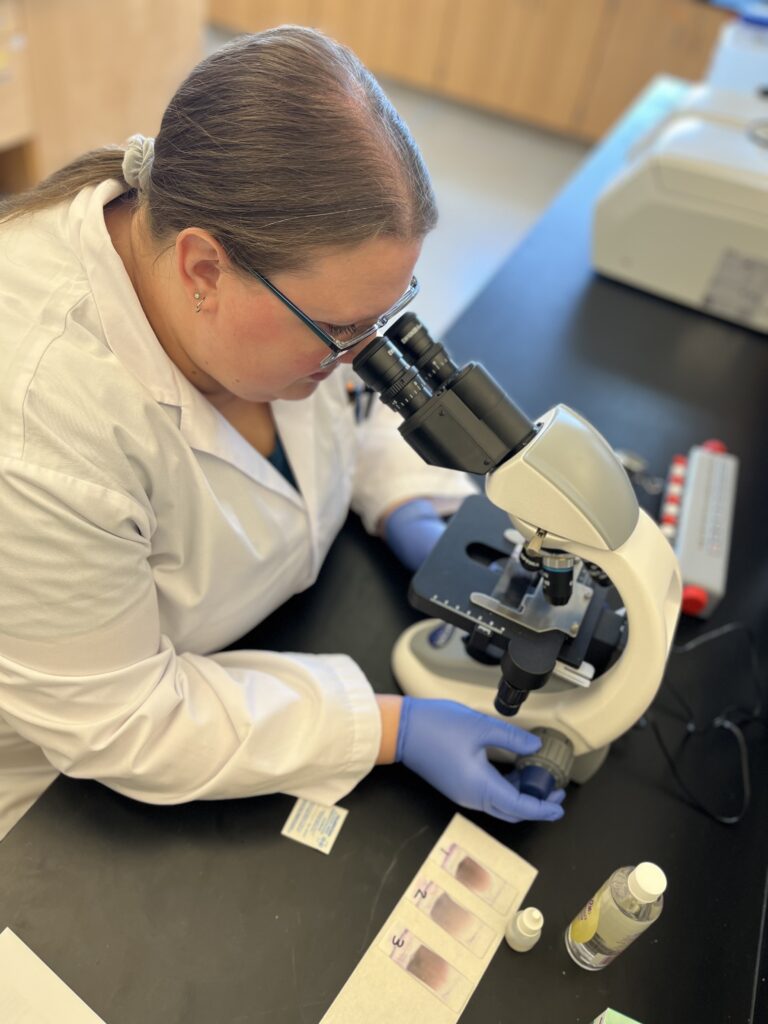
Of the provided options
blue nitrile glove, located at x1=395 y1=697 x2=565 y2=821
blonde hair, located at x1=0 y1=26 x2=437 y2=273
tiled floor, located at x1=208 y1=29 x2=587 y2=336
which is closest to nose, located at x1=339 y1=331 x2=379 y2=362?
blonde hair, located at x1=0 y1=26 x2=437 y2=273

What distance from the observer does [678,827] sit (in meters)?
1.13

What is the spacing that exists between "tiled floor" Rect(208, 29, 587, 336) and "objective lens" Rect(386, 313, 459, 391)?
2.49 m

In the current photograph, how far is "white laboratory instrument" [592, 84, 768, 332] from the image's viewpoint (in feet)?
6.19

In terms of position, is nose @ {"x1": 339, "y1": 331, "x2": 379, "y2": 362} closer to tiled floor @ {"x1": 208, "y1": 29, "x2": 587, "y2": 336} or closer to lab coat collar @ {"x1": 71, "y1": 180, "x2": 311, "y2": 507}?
lab coat collar @ {"x1": 71, "y1": 180, "x2": 311, "y2": 507}

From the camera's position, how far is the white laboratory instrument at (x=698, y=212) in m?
1.89

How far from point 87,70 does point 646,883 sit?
3.41 metres

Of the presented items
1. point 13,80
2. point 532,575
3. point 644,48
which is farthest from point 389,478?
point 644,48

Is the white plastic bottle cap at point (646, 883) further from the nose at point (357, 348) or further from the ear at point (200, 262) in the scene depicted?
the ear at point (200, 262)

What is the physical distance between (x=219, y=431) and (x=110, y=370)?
0.18 m

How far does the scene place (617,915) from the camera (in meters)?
0.90

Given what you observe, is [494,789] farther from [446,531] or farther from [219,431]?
[219,431]

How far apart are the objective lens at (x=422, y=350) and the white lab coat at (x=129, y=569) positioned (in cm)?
29

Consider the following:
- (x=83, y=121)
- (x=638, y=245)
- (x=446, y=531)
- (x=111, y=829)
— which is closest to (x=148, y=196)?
(x=446, y=531)

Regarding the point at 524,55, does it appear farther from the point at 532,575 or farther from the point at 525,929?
the point at 525,929
